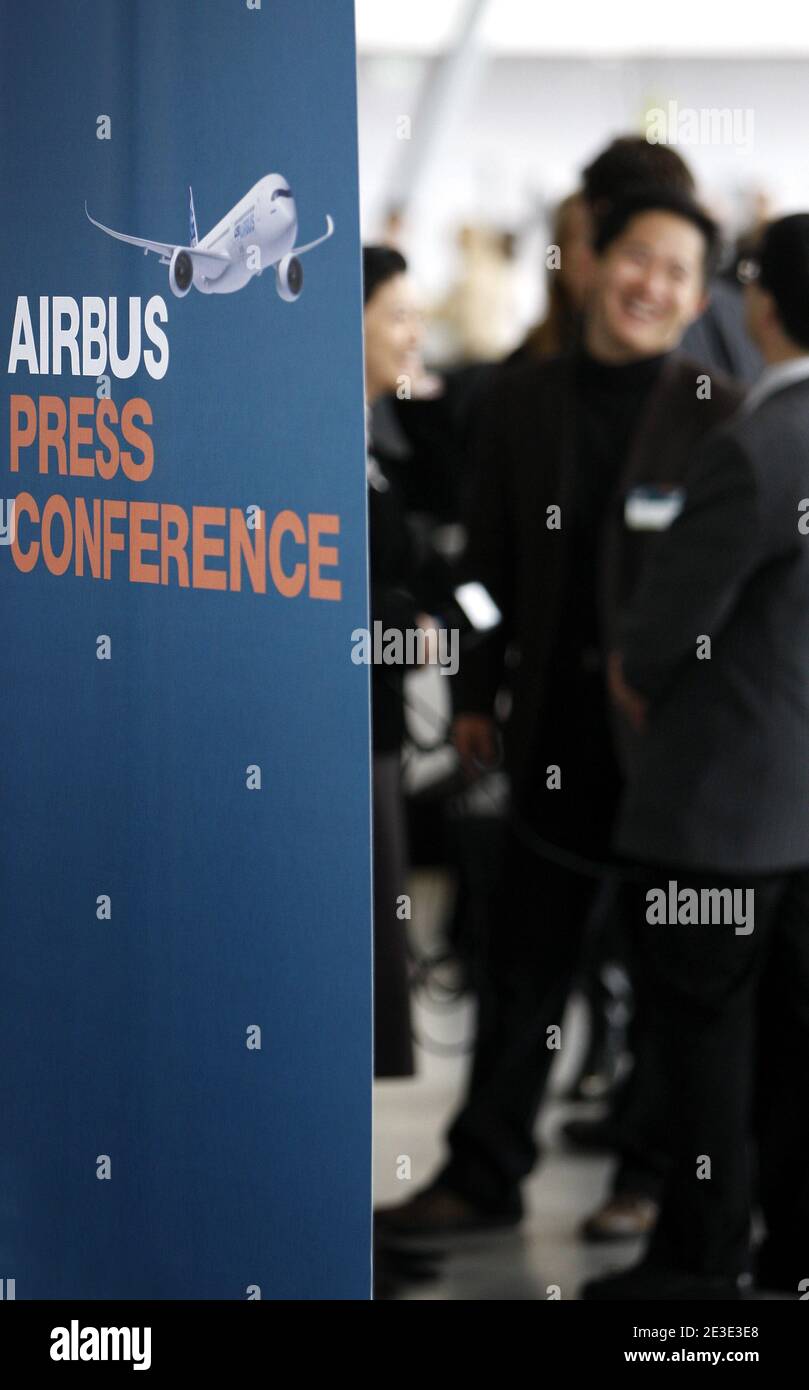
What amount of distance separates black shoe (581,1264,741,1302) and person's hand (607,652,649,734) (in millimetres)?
747

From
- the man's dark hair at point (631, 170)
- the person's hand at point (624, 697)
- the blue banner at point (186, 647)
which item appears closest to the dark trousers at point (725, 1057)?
the person's hand at point (624, 697)

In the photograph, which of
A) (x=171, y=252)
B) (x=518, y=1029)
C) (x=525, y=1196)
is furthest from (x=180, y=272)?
(x=525, y=1196)

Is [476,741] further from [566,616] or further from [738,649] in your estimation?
[738,649]

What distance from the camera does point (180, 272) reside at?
77.2 inches

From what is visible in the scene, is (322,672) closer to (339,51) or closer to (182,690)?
(182,690)

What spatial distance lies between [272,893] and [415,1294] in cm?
95

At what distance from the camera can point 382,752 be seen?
2586 mm

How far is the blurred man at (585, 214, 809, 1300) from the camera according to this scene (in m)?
2.37

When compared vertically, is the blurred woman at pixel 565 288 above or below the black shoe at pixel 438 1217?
above

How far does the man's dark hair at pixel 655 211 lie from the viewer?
2.81 metres

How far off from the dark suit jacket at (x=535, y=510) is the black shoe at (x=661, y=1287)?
0.78m

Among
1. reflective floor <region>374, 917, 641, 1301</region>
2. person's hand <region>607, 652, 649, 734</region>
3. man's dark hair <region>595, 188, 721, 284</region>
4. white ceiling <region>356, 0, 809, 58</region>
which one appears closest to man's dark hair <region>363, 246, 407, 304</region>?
man's dark hair <region>595, 188, 721, 284</region>

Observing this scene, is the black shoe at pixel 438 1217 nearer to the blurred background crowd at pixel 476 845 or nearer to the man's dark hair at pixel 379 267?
the blurred background crowd at pixel 476 845
